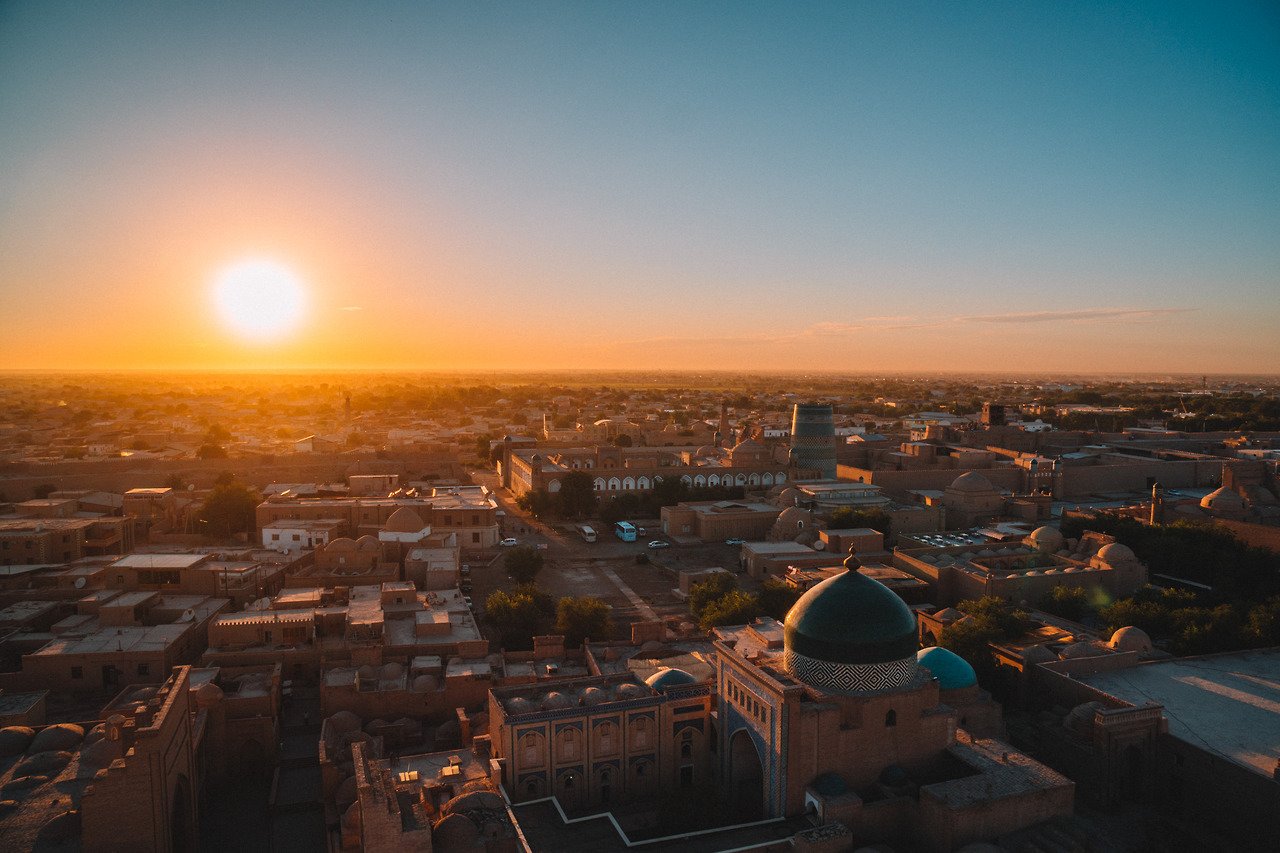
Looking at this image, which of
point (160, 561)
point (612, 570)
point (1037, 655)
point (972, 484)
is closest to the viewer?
point (1037, 655)

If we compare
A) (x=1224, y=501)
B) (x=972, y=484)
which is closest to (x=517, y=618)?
(x=972, y=484)

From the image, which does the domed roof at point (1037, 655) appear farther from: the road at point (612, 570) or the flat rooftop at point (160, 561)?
the flat rooftop at point (160, 561)

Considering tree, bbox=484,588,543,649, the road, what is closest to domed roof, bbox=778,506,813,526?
the road

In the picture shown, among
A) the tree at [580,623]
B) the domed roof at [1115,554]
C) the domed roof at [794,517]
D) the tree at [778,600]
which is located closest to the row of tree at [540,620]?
the tree at [580,623]

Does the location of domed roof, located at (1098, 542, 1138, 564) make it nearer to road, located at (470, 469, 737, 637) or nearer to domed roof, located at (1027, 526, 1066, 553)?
domed roof, located at (1027, 526, 1066, 553)

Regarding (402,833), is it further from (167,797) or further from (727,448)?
(727,448)

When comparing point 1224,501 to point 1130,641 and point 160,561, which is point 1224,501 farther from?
point 160,561
